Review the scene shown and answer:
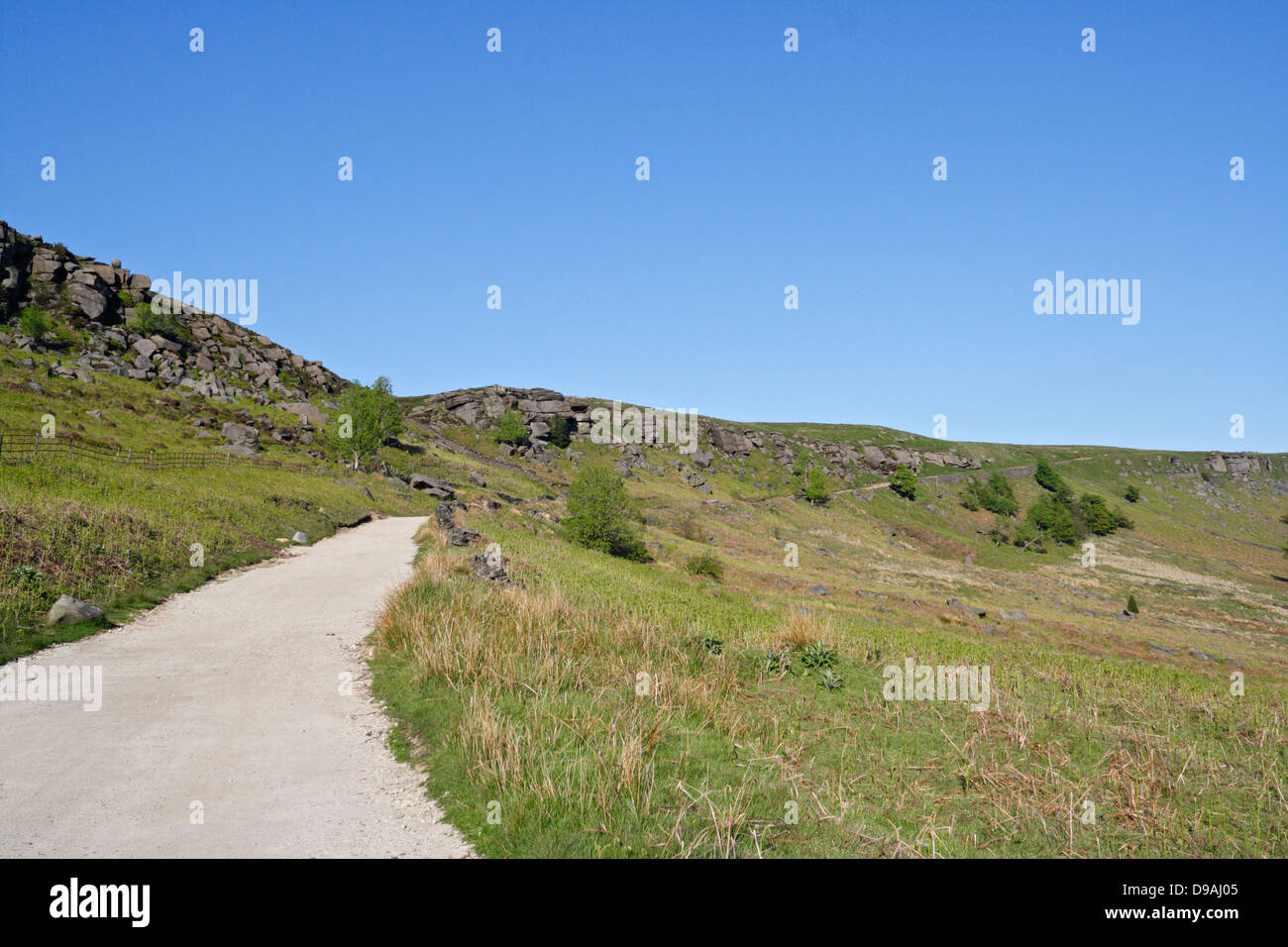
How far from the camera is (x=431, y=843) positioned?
5.80m

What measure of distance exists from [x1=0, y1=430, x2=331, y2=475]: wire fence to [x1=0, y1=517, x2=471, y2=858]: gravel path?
18.8m

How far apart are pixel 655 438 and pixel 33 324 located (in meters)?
89.7

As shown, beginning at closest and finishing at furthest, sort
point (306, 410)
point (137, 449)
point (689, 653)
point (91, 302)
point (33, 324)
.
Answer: point (689, 653) → point (137, 449) → point (33, 324) → point (91, 302) → point (306, 410)

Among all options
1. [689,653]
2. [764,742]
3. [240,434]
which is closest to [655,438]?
[240,434]

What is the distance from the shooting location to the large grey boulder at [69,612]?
1214cm

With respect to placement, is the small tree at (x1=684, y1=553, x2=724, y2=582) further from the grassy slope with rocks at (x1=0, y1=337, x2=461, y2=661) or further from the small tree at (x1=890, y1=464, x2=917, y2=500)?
the small tree at (x1=890, y1=464, x2=917, y2=500)

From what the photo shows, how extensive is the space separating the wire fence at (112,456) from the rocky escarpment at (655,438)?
5443 centimetres

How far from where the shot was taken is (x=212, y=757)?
24.6 ft

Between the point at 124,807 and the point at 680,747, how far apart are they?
606cm

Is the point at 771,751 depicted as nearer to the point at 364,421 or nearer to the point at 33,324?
the point at 364,421

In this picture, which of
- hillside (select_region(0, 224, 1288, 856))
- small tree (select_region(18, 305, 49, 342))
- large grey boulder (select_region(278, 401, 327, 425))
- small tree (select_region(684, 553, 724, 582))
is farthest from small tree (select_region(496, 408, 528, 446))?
small tree (select_region(684, 553, 724, 582))

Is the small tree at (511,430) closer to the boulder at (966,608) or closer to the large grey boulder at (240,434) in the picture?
the large grey boulder at (240,434)

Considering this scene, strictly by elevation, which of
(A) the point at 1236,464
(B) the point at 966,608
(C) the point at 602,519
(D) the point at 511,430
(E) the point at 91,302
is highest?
(E) the point at 91,302
